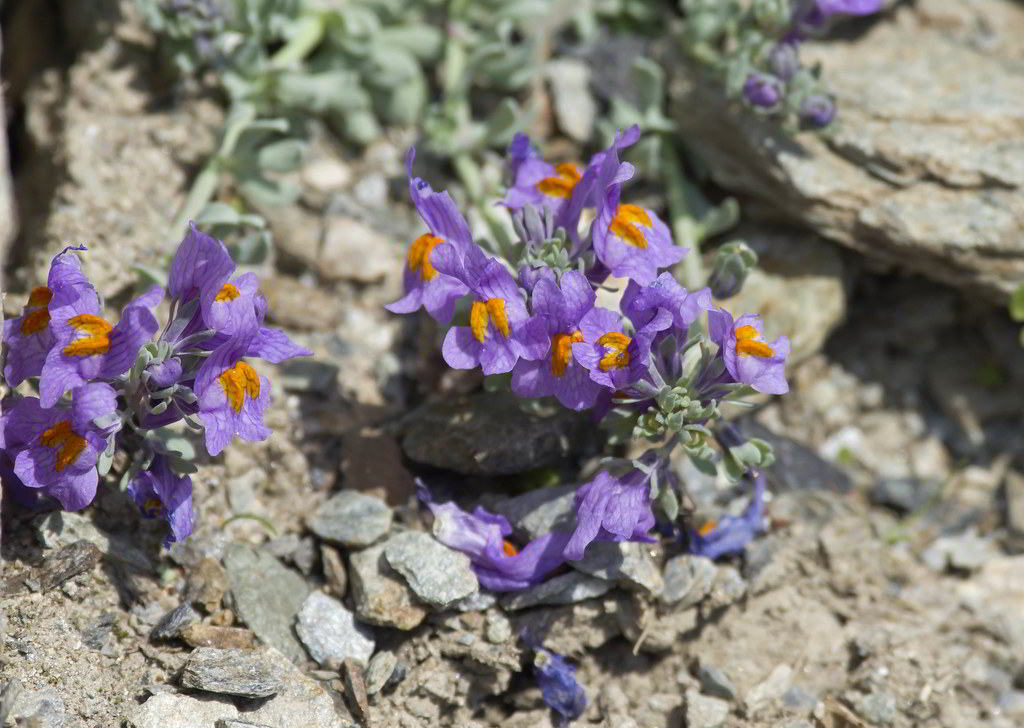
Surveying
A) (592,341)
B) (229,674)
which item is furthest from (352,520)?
(592,341)

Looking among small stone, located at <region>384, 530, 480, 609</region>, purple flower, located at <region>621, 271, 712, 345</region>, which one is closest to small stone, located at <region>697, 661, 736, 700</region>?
small stone, located at <region>384, 530, 480, 609</region>

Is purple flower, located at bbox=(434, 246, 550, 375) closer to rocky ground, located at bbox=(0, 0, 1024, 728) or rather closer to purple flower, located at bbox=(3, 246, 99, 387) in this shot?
rocky ground, located at bbox=(0, 0, 1024, 728)

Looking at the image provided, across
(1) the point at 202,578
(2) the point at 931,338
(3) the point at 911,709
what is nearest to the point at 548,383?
(1) the point at 202,578

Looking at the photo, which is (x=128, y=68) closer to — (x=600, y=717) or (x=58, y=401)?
(x=58, y=401)

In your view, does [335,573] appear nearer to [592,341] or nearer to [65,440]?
[65,440]

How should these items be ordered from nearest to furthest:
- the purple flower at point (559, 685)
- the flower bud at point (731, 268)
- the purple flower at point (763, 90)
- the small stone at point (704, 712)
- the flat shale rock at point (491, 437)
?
the purple flower at point (559, 685), the small stone at point (704, 712), the flower bud at point (731, 268), the flat shale rock at point (491, 437), the purple flower at point (763, 90)

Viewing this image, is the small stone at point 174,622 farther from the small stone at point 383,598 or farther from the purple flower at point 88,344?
the purple flower at point 88,344

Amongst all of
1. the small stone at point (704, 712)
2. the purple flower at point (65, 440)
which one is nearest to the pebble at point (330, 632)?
the purple flower at point (65, 440)
